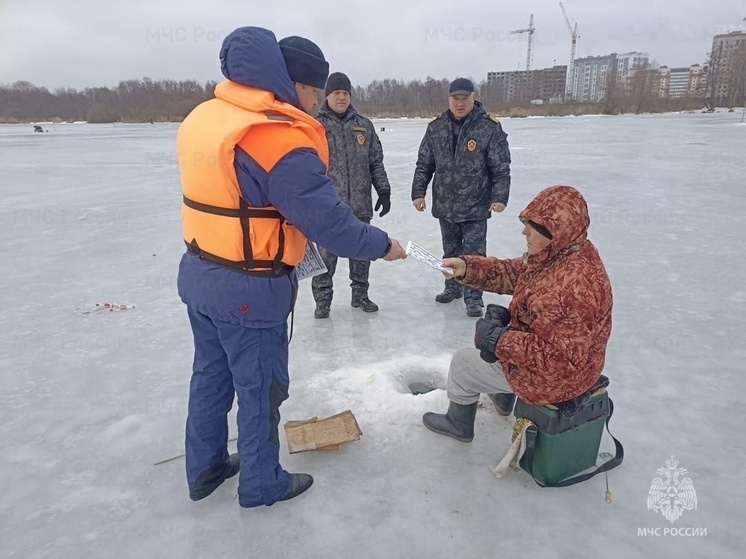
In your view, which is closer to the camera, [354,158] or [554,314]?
[554,314]

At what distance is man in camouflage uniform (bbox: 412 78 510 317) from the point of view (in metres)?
4.19

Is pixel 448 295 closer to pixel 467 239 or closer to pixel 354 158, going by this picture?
pixel 467 239

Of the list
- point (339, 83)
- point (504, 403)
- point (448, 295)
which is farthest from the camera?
point (448, 295)

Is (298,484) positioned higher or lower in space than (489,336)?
lower

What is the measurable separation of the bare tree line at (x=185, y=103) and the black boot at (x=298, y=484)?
2537 inches

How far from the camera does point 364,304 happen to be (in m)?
4.43

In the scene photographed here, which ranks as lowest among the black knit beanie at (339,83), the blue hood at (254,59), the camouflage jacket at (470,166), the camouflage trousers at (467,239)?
the camouflage trousers at (467,239)

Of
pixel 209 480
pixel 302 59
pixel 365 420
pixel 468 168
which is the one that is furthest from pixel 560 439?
pixel 468 168

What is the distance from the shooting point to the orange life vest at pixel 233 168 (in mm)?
1731

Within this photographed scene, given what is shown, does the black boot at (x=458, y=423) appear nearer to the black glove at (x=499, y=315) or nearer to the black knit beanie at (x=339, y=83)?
the black glove at (x=499, y=315)

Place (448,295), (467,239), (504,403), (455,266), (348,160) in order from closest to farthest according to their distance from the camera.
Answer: (455,266), (504,403), (348,160), (467,239), (448,295)

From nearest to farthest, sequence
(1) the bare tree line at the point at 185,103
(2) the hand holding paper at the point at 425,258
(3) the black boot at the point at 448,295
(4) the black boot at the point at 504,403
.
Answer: (2) the hand holding paper at the point at 425,258 → (4) the black boot at the point at 504,403 → (3) the black boot at the point at 448,295 → (1) the bare tree line at the point at 185,103

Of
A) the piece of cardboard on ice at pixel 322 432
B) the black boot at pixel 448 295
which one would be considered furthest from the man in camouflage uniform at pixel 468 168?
the piece of cardboard on ice at pixel 322 432

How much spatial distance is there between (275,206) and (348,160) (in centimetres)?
252
